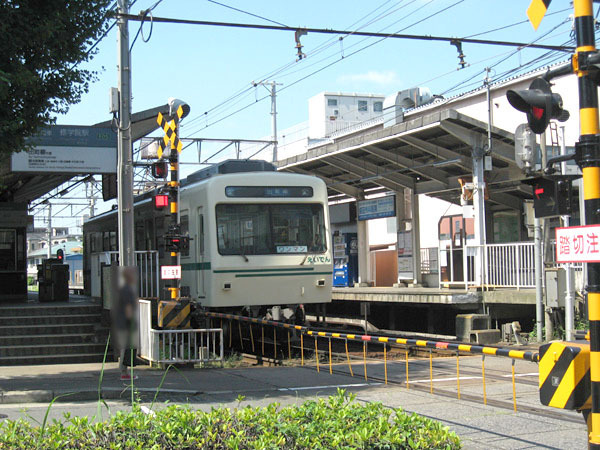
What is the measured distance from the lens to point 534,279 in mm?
17297

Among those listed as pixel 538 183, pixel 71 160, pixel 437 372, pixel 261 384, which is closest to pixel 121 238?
pixel 71 160

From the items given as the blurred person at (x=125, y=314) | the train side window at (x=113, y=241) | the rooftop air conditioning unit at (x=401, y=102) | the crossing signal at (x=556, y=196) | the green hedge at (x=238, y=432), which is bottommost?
the green hedge at (x=238, y=432)

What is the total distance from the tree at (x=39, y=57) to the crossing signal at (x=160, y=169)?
9.01 feet

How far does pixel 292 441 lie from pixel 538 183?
121 inches

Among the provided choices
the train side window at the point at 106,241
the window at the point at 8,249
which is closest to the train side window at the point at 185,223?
the train side window at the point at 106,241

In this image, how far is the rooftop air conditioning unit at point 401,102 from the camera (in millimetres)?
28281

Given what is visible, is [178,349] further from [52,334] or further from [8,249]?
[8,249]

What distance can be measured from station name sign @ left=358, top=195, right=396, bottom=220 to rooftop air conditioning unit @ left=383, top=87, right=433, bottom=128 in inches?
208

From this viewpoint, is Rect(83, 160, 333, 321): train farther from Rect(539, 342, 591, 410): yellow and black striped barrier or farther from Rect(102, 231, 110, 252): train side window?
Rect(539, 342, 591, 410): yellow and black striped barrier

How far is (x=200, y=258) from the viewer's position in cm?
1575

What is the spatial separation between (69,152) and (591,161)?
12.2m

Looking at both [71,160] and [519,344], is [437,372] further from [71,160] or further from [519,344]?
[71,160]

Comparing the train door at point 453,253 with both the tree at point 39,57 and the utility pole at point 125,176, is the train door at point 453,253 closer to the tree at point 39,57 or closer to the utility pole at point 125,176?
the utility pole at point 125,176

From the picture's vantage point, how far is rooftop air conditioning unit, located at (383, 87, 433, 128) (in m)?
28.3
